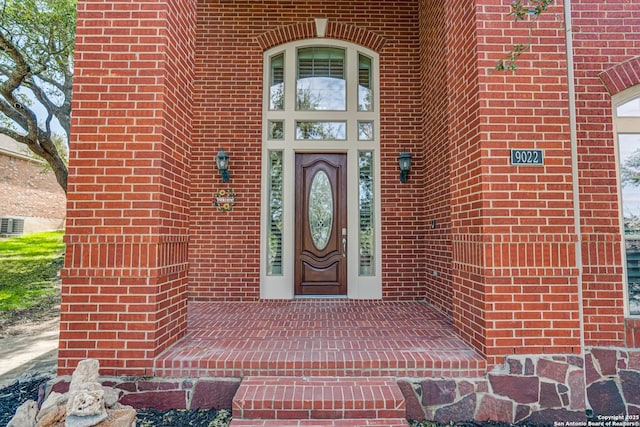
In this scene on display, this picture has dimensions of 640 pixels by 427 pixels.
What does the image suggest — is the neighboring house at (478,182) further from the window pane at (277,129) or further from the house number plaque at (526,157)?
the window pane at (277,129)

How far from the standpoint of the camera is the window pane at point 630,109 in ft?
10.2

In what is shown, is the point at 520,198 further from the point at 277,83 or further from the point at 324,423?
the point at 277,83

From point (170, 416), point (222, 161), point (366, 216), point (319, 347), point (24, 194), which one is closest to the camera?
point (170, 416)

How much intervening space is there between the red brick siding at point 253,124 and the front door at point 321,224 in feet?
2.02

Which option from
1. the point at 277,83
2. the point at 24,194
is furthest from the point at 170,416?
the point at 24,194

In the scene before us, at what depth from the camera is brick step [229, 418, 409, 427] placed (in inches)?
87.4

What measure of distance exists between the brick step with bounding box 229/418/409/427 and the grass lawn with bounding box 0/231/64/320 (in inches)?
222

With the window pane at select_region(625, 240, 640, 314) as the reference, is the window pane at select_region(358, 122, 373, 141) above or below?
above

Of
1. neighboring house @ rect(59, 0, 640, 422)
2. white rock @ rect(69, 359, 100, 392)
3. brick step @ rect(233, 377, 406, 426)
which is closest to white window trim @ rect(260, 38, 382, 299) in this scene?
neighboring house @ rect(59, 0, 640, 422)

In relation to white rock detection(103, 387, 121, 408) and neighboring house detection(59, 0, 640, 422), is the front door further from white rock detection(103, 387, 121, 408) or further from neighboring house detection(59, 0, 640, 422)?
white rock detection(103, 387, 121, 408)

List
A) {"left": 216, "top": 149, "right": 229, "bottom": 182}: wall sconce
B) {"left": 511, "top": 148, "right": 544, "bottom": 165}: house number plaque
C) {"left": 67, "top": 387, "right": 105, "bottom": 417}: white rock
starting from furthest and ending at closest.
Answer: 1. {"left": 216, "top": 149, "right": 229, "bottom": 182}: wall sconce
2. {"left": 511, "top": 148, "right": 544, "bottom": 165}: house number plaque
3. {"left": 67, "top": 387, "right": 105, "bottom": 417}: white rock

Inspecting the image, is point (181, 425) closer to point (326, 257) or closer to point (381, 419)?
point (381, 419)

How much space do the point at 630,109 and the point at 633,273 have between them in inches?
59.3

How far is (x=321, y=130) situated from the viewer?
16.8 feet
